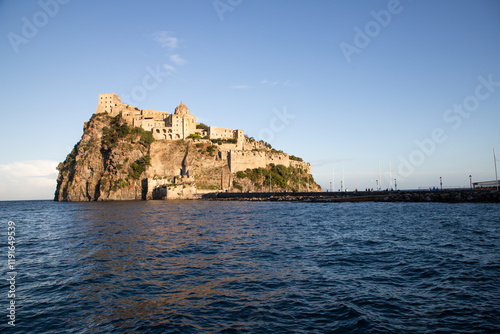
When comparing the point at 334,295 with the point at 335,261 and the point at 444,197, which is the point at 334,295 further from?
the point at 444,197

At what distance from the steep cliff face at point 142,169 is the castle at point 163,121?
3.73m

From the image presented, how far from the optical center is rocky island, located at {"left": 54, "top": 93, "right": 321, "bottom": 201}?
263ft

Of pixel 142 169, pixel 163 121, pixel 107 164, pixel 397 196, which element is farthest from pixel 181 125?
pixel 397 196

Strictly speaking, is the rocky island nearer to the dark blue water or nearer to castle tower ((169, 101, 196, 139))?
castle tower ((169, 101, 196, 139))

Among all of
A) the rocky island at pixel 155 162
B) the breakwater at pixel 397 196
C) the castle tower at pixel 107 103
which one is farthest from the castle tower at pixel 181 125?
the breakwater at pixel 397 196

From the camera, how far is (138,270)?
37.3 ft

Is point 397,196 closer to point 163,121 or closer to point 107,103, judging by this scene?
point 163,121

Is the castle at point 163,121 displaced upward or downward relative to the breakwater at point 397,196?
upward

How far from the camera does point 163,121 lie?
309ft

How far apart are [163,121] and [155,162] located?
16.1 m

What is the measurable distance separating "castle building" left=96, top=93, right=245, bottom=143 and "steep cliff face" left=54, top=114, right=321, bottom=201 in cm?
375

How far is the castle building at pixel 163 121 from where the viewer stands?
3610 inches

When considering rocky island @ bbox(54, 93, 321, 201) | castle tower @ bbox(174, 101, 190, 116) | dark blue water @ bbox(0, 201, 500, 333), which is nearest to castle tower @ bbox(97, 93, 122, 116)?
rocky island @ bbox(54, 93, 321, 201)

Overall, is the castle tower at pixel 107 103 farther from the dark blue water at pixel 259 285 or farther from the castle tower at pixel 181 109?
the dark blue water at pixel 259 285
